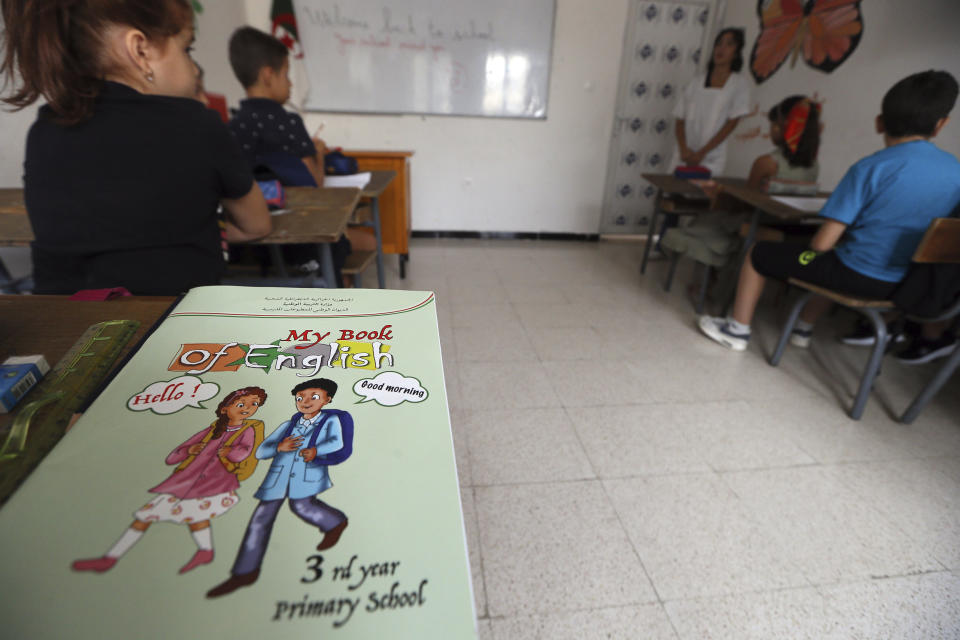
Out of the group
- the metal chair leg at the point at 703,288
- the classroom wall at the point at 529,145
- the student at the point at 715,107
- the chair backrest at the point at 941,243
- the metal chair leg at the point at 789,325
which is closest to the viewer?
the chair backrest at the point at 941,243

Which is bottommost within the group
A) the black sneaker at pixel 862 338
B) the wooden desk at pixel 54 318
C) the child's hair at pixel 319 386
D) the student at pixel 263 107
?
the black sneaker at pixel 862 338

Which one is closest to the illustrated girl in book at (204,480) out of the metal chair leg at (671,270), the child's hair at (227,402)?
the child's hair at (227,402)

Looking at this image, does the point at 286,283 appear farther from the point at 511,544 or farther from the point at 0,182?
the point at 0,182

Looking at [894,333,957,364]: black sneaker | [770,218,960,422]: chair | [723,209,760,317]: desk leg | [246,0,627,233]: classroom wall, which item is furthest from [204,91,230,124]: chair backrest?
[894,333,957,364]: black sneaker

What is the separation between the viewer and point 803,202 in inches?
76.1

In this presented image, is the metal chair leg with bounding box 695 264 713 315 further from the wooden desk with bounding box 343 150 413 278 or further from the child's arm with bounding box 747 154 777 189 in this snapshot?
the wooden desk with bounding box 343 150 413 278

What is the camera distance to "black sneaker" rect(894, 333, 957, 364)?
1.93 meters

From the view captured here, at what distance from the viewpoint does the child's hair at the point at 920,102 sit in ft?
4.58

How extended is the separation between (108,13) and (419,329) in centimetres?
74

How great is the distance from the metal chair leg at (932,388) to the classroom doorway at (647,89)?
281cm

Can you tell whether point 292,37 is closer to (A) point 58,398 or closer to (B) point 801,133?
(B) point 801,133

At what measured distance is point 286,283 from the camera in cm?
147

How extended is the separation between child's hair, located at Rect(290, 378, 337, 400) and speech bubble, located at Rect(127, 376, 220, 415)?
6cm

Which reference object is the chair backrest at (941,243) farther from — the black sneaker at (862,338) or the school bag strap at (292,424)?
the school bag strap at (292,424)
